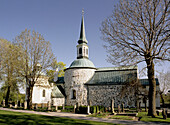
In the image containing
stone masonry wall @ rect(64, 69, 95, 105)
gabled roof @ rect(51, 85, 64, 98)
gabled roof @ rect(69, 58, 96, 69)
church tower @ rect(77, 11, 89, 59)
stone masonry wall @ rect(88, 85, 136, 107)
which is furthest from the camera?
church tower @ rect(77, 11, 89, 59)

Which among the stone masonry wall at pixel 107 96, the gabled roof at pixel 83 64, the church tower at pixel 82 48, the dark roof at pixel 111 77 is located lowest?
Result: the stone masonry wall at pixel 107 96

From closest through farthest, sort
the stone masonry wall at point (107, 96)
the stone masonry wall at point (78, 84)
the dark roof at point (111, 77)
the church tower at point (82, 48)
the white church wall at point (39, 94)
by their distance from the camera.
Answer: the stone masonry wall at point (107, 96) < the dark roof at point (111, 77) < the white church wall at point (39, 94) < the stone masonry wall at point (78, 84) < the church tower at point (82, 48)

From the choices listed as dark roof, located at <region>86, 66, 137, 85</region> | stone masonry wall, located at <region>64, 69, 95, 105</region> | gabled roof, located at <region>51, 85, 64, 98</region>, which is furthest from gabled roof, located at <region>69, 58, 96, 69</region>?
gabled roof, located at <region>51, 85, 64, 98</region>

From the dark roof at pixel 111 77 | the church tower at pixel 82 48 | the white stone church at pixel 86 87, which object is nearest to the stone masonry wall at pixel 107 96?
the white stone church at pixel 86 87

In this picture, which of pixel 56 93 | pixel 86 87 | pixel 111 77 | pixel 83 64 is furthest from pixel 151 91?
pixel 56 93

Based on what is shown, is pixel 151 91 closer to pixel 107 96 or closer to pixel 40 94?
pixel 107 96

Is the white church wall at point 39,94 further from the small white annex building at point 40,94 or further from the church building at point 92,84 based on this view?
the church building at point 92,84

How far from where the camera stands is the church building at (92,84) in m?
25.5

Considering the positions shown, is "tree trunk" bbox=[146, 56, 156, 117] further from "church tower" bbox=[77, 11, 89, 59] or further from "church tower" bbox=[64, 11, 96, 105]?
"church tower" bbox=[77, 11, 89, 59]

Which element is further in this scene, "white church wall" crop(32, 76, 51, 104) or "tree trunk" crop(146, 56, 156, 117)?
"white church wall" crop(32, 76, 51, 104)

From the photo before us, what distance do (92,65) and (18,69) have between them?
47.2 feet

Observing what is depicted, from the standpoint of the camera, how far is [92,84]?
2705 cm

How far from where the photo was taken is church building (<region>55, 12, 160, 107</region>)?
2547 centimetres

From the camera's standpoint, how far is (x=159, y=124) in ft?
34.1
